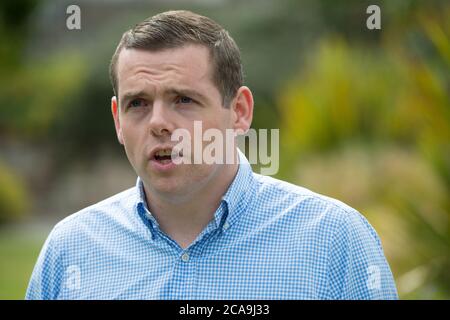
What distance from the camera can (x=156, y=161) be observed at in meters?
2.37

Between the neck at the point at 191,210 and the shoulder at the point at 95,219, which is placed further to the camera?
the shoulder at the point at 95,219

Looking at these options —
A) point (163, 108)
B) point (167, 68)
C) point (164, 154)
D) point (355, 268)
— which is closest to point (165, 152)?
point (164, 154)

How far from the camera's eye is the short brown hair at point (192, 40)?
2.40 metres

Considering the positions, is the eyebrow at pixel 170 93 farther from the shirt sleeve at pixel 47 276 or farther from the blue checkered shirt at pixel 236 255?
the shirt sleeve at pixel 47 276

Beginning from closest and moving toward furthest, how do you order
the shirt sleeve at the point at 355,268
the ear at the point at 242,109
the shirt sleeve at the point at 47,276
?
the shirt sleeve at the point at 355,268 < the shirt sleeve at the point at 47,276 < the ear at the point at 242,109

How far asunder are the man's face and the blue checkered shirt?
151 millimetres

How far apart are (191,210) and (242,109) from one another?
41cm

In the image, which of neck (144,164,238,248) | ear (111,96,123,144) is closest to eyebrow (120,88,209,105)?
ear (111,96,123,144)

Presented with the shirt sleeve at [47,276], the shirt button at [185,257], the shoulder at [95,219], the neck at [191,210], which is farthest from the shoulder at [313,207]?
the shirt sleeve at [47,276]

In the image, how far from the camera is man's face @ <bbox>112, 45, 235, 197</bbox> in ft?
7.73

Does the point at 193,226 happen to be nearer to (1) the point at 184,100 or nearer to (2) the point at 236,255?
(2) the point at 236,255

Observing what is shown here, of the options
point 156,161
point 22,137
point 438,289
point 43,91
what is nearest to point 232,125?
point 156,161

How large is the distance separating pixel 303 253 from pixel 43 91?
41.6 feet

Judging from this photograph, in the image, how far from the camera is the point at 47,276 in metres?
2.52
